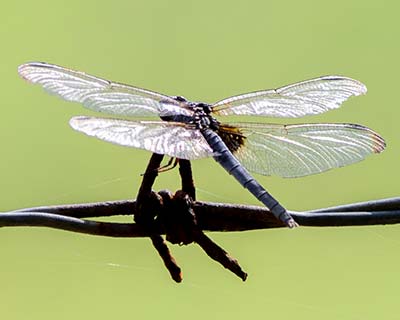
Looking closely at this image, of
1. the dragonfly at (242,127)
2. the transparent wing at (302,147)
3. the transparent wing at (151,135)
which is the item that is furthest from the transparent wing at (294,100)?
the transparent wing at (151,135)

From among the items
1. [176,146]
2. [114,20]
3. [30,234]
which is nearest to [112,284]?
[30,234]

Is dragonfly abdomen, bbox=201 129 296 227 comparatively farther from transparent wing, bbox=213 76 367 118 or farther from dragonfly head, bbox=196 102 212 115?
transparent wing, bbox=213 76 367 118

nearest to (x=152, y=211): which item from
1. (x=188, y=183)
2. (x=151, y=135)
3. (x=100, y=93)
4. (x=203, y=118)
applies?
(x=188, y=183)

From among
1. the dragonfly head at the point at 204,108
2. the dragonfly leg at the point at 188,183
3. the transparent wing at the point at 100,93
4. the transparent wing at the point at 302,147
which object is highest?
the transparent wing at the point at 100,93

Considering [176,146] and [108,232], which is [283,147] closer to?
[176,146]

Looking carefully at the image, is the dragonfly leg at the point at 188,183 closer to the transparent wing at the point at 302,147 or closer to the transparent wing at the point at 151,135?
the transparent wing at the point at 151,135

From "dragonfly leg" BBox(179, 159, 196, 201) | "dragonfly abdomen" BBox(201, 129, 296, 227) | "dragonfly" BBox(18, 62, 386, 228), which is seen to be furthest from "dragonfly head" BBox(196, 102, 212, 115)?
"dragonfly leg" BBox(179, 159, 196, 201)

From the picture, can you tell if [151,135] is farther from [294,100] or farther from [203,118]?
[294,100]
